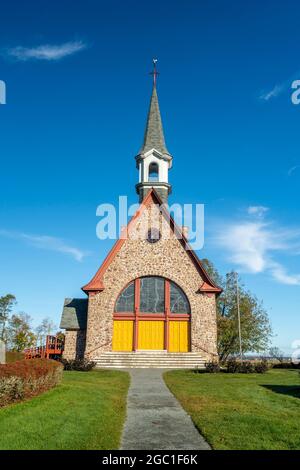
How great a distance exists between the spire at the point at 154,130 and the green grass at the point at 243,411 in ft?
→ 73.8

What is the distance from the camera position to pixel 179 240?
30.0 metres

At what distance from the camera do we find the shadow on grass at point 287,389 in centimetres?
1537

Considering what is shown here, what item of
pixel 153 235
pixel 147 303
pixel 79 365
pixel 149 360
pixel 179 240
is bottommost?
pixel 79 365

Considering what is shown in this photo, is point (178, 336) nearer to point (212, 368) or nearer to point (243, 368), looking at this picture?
point (212, 368)

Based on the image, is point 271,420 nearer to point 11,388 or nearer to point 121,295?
point 11,388

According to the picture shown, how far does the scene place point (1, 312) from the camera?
69812mm

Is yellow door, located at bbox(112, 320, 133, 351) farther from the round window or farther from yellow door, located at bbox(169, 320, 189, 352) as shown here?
the round window

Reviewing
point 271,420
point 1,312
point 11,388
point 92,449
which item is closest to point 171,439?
point 92,449

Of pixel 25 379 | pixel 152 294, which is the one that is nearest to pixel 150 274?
pixel 152 294

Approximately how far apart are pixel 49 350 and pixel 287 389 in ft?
64.7

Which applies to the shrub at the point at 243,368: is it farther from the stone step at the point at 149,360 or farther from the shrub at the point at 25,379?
the shrub at the point at 25,379

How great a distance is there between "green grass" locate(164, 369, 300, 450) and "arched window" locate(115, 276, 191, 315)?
10.4 meters
